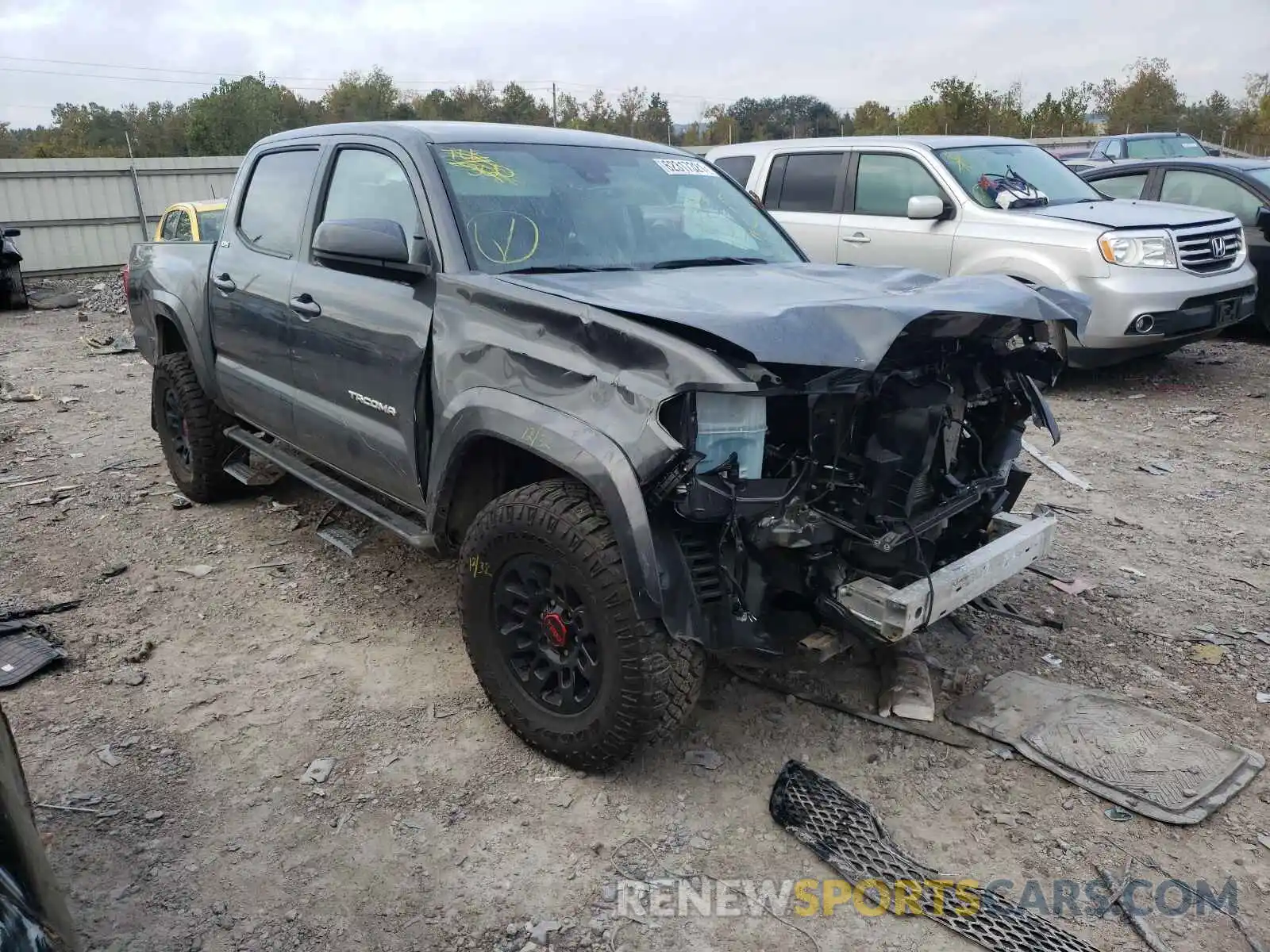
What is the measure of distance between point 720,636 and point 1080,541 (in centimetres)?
295

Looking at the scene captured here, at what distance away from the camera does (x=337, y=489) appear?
4.12 metres

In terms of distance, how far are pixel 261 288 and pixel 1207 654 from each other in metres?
4.25

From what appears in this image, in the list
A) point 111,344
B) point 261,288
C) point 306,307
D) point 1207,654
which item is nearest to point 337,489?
point 306,307

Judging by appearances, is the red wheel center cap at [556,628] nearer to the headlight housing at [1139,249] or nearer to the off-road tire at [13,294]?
the headlight housing at [1139,249]

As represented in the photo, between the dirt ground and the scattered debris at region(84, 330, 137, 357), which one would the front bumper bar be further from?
the scattered debris at region(84, 330, 137, 357)

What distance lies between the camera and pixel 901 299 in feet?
9.07

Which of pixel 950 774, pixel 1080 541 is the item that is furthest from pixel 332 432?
pixel 1080 541

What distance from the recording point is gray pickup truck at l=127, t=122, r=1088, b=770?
2.57m

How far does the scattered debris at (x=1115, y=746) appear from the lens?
2865 mm

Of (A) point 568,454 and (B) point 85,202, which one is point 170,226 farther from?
(A) point 568,454

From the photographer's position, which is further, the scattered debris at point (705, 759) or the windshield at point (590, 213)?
the windshield at point (590, 213)

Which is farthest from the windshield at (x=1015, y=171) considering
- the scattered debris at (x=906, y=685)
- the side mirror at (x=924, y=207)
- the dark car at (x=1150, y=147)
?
the dark car at (x=1150, y=147)

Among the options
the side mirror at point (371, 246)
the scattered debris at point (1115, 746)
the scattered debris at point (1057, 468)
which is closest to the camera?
the scattered debris at point (1115, 746)

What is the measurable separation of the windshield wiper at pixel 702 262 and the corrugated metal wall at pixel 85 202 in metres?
17.7
